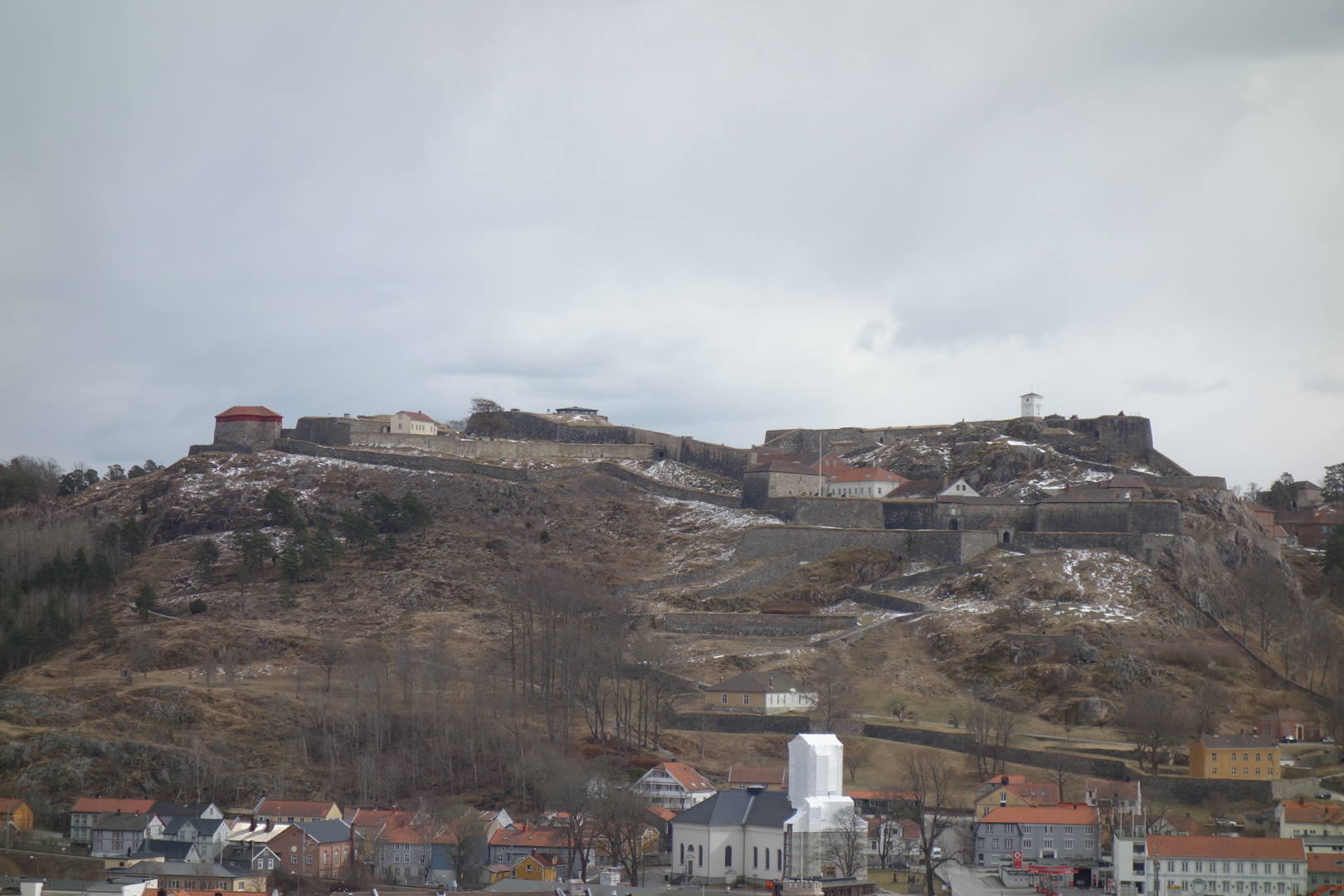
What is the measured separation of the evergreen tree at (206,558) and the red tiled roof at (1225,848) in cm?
5865

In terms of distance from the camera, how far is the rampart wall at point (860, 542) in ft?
281

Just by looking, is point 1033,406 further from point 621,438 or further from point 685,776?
point 685,776

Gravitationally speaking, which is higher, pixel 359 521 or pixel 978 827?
pixel 359 521

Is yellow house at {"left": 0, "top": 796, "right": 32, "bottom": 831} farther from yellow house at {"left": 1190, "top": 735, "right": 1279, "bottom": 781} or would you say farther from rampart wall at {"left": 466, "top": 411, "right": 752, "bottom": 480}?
rampart wall at {"left": 466, "top": 411, "right": 752, "bottom": 480}

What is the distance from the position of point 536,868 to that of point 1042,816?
60.9 feet

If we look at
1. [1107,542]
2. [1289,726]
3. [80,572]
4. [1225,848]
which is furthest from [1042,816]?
[80,572]

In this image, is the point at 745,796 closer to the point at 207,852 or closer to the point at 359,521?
the point at 207,852

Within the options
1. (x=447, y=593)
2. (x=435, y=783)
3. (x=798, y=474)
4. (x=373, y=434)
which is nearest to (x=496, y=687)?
(x=435, y=783)

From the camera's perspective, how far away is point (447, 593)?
85875mm

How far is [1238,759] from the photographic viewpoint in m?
58.8

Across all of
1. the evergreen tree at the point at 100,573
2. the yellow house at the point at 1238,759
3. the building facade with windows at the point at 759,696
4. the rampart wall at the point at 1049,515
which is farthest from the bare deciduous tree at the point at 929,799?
the evergreen tree at the point at 100,573

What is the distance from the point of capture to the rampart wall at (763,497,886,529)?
305ft

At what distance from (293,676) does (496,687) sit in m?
10.1

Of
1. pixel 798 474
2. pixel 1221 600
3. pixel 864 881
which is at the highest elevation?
pixel 798 474
